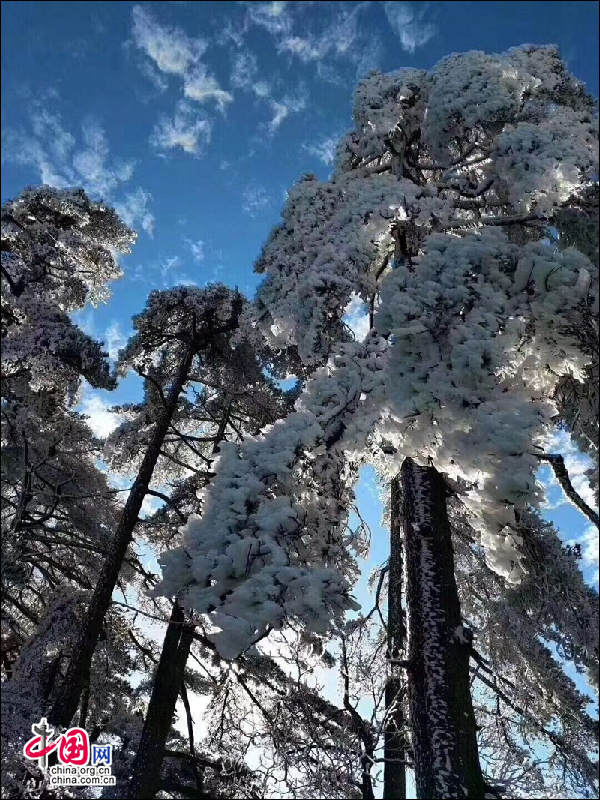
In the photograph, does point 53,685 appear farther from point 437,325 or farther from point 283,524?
point 437,325

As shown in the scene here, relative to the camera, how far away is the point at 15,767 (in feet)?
20.8

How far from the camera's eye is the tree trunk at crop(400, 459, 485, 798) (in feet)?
16.7

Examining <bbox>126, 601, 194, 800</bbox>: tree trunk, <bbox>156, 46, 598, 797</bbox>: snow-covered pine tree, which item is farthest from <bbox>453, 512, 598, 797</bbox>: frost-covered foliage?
<bbox>126, 601, 194, 800</bbox>: tree trunk

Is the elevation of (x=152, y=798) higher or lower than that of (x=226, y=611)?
lower

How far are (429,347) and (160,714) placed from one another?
6677 millimetres

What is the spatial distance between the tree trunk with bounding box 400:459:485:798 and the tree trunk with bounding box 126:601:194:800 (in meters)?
3.16

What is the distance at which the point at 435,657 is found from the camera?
5664mm

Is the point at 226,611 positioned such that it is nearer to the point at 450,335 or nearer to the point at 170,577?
the point at 170,577

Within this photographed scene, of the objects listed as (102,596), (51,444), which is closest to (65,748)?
(102,596)

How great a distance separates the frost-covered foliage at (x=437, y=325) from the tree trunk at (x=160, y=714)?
8.85ft

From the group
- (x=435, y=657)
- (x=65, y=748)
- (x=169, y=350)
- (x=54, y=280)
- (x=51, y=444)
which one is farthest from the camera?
(x=169, y=350)

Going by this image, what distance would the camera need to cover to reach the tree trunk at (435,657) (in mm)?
5086

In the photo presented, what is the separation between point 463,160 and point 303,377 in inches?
183

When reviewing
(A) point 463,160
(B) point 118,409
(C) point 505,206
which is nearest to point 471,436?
(C) point 505,206
